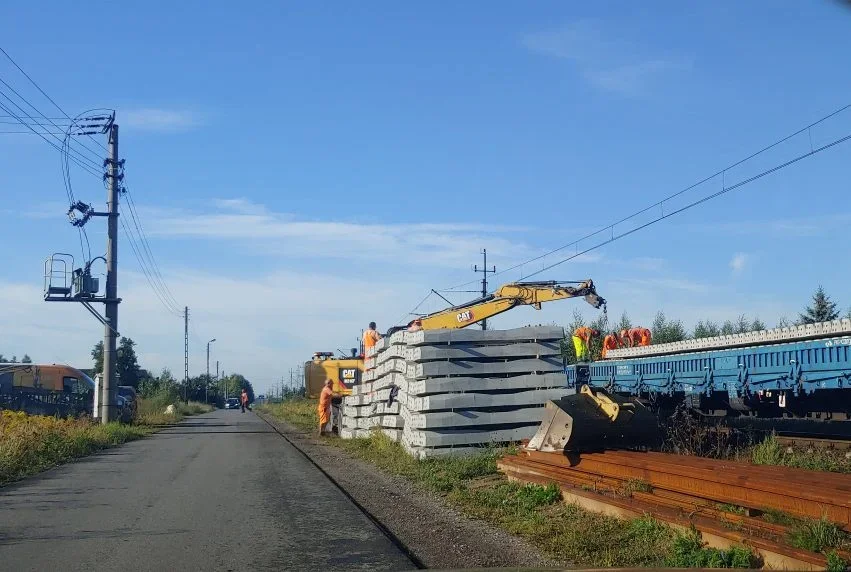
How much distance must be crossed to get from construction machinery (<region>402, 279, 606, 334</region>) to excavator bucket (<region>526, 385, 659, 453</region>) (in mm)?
11893

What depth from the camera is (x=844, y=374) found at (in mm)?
14234

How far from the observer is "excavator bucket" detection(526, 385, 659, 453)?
34.5 feet

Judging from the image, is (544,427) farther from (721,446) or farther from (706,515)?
(706,515)

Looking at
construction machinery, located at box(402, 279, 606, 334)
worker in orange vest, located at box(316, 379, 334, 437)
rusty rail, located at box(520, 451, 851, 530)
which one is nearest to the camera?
rusty rail, located at box(520, 451, 851, 530)

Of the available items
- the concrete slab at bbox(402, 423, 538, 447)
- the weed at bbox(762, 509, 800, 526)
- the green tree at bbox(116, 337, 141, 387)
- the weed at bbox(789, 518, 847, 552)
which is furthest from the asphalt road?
the green tree at bbox(116, 337, 141, 387)

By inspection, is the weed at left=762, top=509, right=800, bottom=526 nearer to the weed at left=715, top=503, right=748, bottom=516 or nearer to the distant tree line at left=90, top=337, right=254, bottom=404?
the weed at left=715, top=503, right=748, bottom=516

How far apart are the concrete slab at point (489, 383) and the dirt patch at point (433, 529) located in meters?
1.73

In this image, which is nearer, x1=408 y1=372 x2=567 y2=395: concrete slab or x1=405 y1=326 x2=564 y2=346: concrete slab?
x1=408 y1=372 x2=567 y2=395: concrete slab

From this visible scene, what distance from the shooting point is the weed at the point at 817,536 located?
19.2 feet

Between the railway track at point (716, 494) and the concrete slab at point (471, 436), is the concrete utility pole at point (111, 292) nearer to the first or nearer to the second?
the concrete slab at point (471, 436)

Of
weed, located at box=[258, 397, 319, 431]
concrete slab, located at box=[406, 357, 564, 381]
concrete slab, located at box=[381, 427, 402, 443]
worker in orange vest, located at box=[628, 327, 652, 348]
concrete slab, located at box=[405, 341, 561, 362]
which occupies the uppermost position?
worker in orange vest, located at box=[628, 327, 652, 348]

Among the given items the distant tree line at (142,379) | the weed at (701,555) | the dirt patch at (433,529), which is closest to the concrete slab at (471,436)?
the dirt patch at (433,529)

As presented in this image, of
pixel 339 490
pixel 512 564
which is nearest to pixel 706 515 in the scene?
pixel 512 564

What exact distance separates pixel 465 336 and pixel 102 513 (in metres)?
7.01
